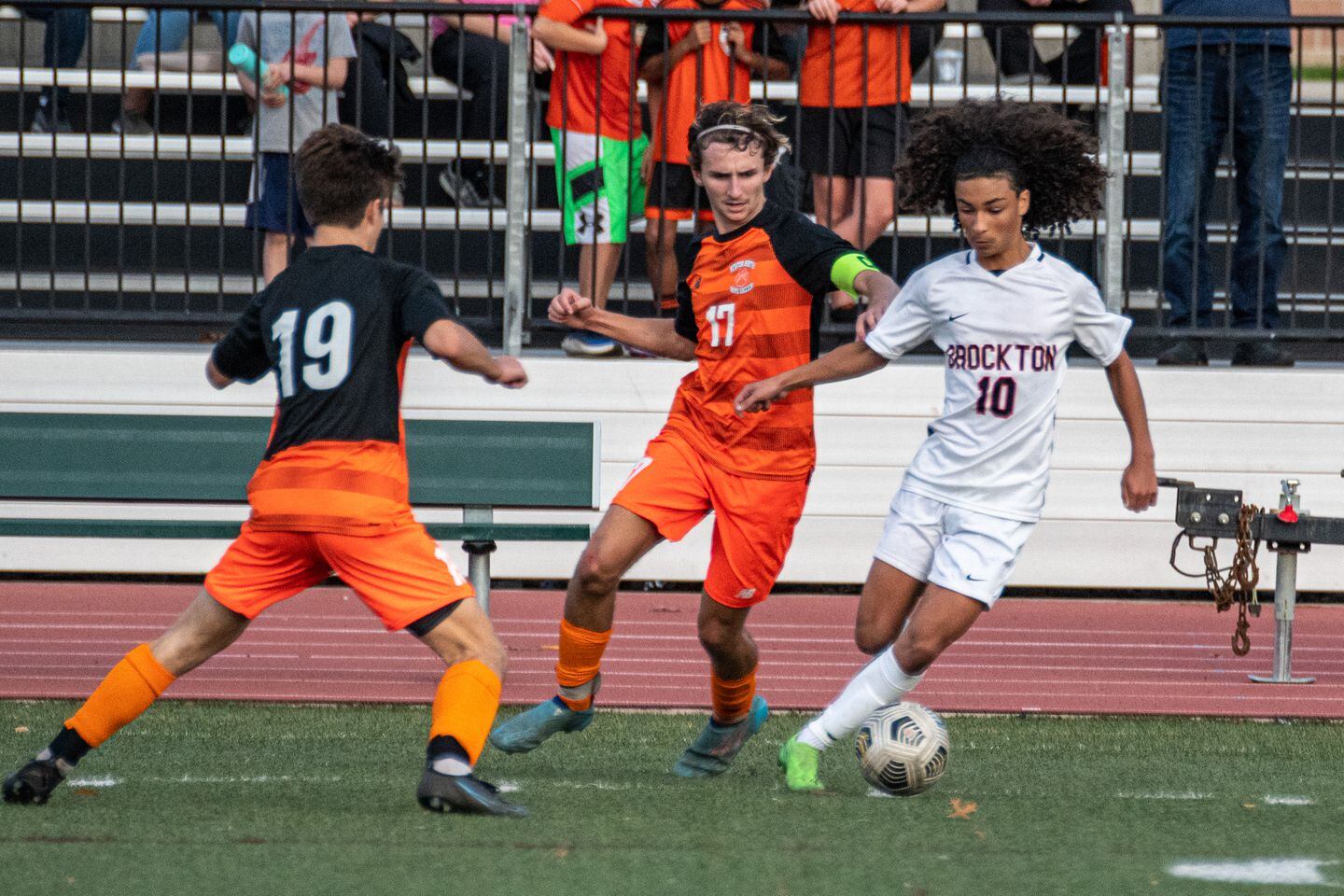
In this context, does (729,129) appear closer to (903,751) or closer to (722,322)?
(722,322)

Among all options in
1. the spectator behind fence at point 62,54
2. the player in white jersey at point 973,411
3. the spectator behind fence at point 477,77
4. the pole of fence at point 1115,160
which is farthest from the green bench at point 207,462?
the spectator behind fence at point 62,54

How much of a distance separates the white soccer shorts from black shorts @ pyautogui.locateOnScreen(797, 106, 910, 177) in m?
4.38

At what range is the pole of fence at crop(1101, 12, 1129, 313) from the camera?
952 centimetres

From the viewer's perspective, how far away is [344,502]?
15.9 feet

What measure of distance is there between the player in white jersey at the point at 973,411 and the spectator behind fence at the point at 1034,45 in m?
4.64

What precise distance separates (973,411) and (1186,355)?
484cm

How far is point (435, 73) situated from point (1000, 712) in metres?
6.02

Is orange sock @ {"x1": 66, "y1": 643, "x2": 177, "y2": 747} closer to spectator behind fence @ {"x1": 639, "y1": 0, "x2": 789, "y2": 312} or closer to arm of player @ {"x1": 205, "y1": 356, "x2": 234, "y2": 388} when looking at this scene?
arm of player @ {"x1": 205, "y1": 356, "x2": 234, "y2": 388}

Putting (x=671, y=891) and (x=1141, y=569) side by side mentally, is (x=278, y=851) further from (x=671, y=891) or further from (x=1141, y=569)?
(x=1141, y=569)

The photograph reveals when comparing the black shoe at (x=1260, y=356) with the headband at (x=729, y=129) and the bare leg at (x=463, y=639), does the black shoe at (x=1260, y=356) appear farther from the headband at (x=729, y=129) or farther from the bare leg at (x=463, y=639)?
the bare leg at (x=463, y=639)

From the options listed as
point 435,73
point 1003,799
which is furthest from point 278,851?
point 435,73

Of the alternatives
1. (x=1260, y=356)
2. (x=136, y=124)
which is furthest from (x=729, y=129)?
(x=136, y=124)

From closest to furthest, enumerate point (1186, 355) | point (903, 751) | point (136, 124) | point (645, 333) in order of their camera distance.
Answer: point (903, 751) < point (645, 333) < point (1186, 355) < point (136, 124)

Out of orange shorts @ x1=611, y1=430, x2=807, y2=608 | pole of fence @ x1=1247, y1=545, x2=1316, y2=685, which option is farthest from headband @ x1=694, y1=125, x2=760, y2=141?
pole of fence @ x1=1247, y1=545, x2=1316, y2=685
